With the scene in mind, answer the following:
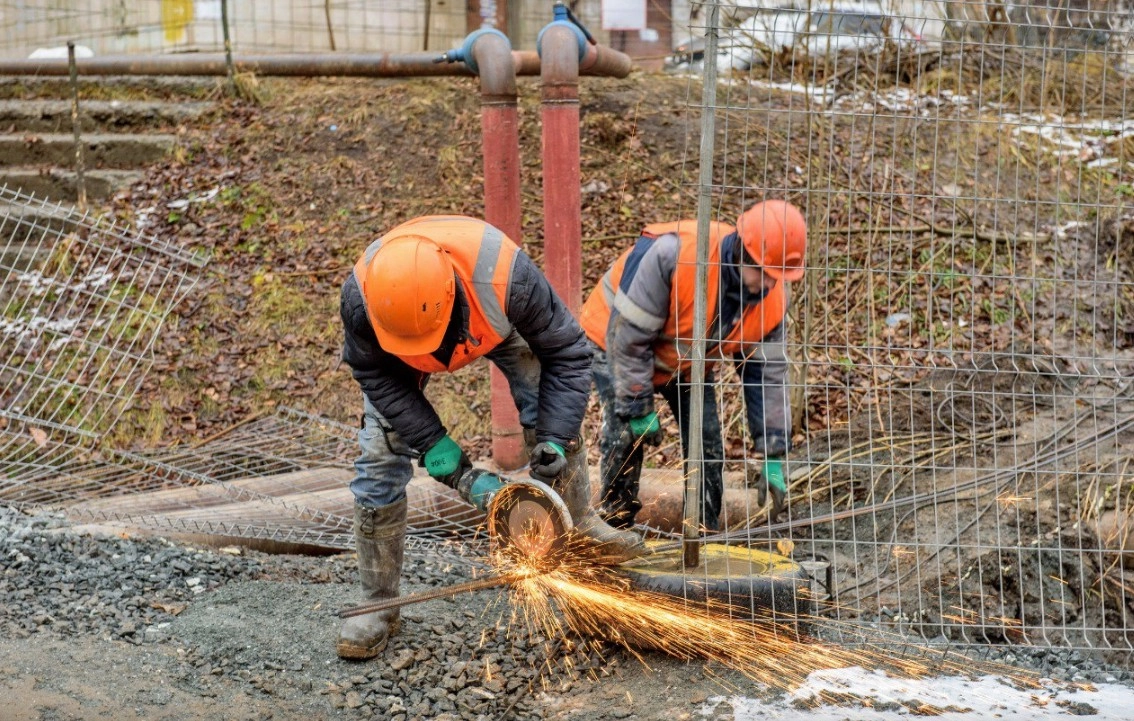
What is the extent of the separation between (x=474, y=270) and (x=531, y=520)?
2.88ft

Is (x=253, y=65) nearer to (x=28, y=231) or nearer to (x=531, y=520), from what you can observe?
(x=28, y=231)

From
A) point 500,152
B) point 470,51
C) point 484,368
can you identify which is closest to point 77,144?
point 484,368

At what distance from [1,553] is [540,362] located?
2.56 metres

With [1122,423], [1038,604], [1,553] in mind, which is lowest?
[1038,604]

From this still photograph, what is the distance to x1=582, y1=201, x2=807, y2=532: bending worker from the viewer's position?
4.19 metres

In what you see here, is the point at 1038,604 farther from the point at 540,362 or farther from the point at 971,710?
the point at 540,362

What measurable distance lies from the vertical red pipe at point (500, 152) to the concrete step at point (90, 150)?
4601 mm

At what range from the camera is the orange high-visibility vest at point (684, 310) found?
4.36 metres

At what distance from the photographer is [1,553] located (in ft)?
15.6

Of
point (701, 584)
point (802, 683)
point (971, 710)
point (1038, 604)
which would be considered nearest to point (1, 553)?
point (701, 584)

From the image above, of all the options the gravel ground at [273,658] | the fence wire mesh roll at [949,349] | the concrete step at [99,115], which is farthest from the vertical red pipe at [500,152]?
the concrete step at [99,115]

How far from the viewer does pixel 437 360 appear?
3.78 m

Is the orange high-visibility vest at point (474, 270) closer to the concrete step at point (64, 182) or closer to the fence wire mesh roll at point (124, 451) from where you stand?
the fence wire mesh roll at point (124, 451)

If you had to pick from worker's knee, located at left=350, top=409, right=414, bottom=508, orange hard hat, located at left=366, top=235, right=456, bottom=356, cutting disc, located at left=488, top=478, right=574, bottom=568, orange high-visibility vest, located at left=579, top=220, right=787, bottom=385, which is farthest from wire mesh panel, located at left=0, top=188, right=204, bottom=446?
cutting disc, located at left=488, top=478, right=574, bottom=568
